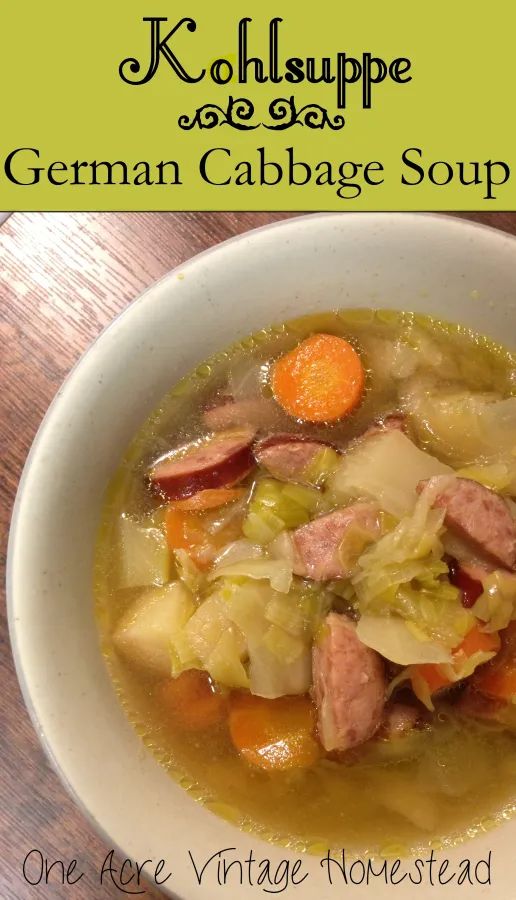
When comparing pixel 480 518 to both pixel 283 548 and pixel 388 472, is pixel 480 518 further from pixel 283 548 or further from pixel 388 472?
pixel 283 548

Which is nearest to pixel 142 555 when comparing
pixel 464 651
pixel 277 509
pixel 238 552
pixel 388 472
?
pixel 238 552

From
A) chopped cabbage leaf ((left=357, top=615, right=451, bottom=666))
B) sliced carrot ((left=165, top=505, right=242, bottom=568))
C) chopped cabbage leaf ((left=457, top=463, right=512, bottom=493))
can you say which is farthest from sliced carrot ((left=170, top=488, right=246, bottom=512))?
chopped cabbage leaf ((left=457, top=463, right=512, bottom=493))

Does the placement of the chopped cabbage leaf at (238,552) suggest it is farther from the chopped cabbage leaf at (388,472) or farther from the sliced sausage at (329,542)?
the chopped cabbage leaf at (388,472)

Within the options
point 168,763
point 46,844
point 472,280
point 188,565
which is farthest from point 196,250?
point 46,844

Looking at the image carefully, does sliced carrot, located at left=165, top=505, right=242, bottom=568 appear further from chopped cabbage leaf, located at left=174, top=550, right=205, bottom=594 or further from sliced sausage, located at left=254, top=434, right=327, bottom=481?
sliced sausage, located at left=254, top=434, right=327, bottom=481

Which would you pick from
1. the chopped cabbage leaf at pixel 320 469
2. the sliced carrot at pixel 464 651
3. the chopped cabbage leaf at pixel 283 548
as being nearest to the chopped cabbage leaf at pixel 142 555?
the chopped cabbage leaf at pixel 283 548
